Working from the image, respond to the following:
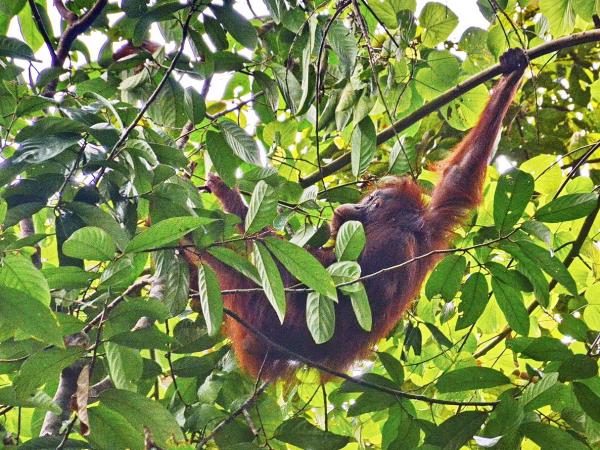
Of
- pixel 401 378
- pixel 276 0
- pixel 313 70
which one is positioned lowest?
pixel 401 378

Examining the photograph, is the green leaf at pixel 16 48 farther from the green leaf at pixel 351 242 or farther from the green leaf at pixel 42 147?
the green leaf at pixel 351 242

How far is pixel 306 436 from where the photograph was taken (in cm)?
265

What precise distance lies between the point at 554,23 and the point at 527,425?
1.74m

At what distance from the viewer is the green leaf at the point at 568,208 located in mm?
2361

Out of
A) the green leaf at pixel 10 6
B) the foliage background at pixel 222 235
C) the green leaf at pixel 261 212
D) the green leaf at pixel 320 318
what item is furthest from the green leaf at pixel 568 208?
the green leaf at pixel 10 6

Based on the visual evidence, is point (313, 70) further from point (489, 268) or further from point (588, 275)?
point (588, 275)

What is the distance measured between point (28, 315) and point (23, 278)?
0.16 meters

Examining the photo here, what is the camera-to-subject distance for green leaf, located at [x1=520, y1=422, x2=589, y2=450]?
2203 mm

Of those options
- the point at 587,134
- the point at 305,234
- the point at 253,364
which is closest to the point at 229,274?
the point at 253,364

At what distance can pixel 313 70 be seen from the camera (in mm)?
2646

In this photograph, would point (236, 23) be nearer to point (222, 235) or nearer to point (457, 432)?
point (222, 235)

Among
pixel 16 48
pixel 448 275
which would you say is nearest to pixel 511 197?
pixel 448 275

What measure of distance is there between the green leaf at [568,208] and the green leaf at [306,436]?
108cm

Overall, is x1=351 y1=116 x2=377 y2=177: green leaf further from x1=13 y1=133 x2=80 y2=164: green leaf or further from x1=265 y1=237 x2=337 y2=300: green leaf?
x1=13 y1=133 x2=80 y2=164: green leaf
